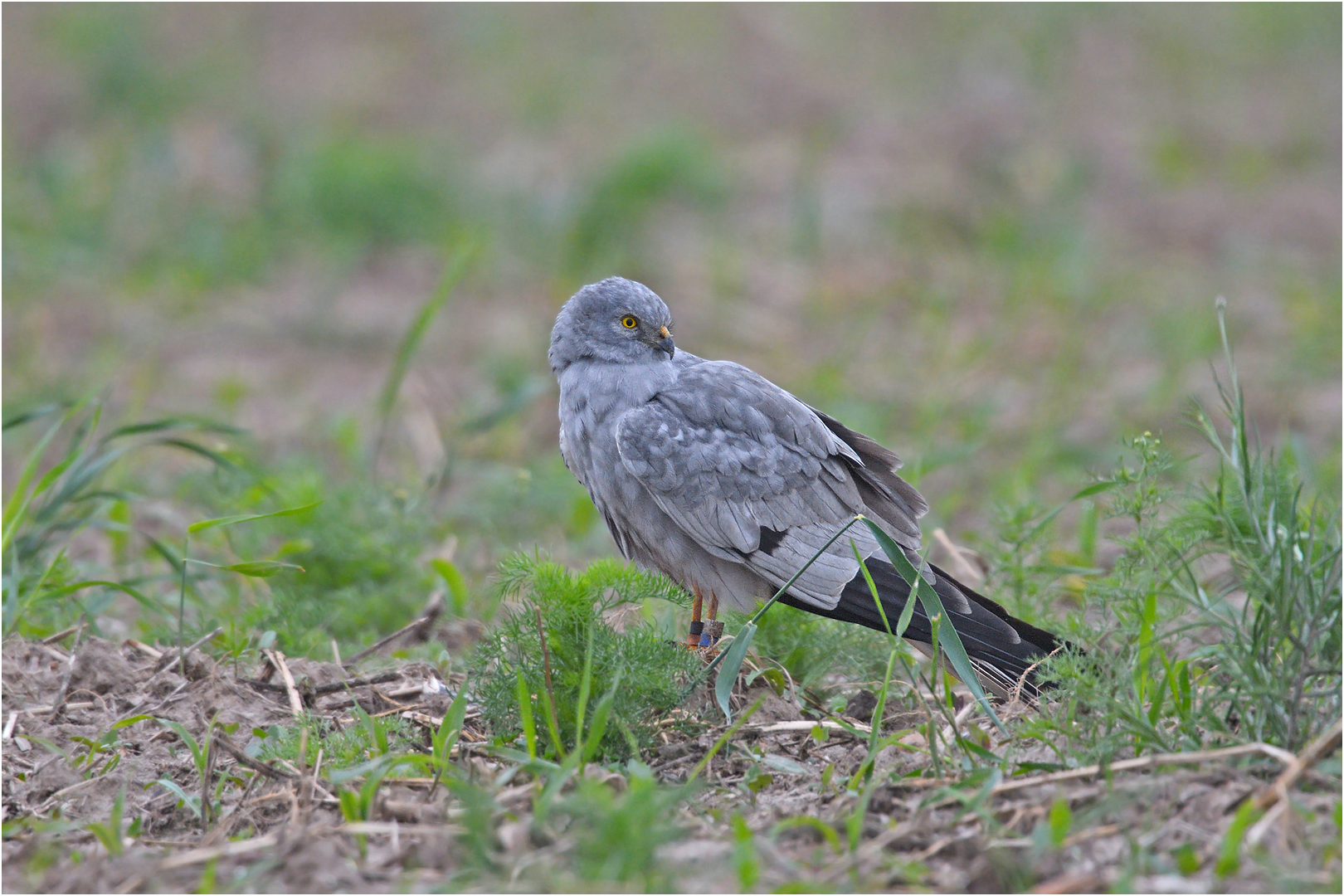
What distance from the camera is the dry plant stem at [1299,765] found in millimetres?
2633

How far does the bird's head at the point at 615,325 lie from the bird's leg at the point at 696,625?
2.72 feet

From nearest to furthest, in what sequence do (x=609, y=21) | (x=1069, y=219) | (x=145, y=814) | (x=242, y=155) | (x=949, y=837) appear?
(x=949, y=837) < (x=145, y=814) < (x=1069, y=219) < (x=242, y=155) < (x=609, y=21)

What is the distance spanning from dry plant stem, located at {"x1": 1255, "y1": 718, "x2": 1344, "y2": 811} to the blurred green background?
6.79 ft

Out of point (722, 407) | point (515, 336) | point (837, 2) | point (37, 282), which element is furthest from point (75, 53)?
point (722, 407)

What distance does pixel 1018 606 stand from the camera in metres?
4.09

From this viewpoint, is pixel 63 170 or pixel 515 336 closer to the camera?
pixel 515 336

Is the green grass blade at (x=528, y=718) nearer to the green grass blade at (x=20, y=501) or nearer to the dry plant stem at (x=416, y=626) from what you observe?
the dry plant stem at (x=416, y=626)

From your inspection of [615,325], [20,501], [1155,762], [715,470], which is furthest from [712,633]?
[20,501]

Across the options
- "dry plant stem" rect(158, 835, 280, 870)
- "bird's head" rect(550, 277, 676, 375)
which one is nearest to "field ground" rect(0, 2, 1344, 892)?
"dry plant stem" rect(158, 835, 280, 870)

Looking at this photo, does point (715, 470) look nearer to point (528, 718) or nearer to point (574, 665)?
point (574, 665)

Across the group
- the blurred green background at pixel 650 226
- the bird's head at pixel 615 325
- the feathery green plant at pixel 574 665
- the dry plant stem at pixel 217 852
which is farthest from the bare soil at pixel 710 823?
the blurred green background at pixel 650 226

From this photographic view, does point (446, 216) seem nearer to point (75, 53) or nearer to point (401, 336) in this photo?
point (401, 336)

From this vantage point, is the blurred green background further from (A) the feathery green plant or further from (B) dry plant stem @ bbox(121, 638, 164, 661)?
(A) the feathery green plant

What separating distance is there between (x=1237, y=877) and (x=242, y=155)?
424 inches
